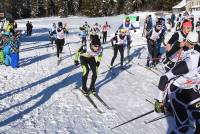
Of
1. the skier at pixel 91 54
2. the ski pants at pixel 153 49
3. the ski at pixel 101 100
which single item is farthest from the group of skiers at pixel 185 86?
the ski pants at pixel 153 49

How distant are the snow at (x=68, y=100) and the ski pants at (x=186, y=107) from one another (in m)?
2.09

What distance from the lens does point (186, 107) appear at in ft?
19.9

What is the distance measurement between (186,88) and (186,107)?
0.97ft

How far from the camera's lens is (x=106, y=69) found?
52.4ft

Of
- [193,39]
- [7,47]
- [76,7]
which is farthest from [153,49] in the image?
[76,7]

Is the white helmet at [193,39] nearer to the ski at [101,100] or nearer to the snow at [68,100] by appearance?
the snow at [68,100]

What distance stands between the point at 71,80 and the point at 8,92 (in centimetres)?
263

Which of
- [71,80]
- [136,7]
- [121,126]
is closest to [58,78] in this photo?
[71,80]

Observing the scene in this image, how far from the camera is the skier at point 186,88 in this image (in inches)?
224

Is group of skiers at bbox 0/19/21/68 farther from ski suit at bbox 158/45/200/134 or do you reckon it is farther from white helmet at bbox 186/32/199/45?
white helmet at bbox 186/32/199/45

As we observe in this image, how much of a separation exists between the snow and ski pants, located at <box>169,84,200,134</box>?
2.09 metres

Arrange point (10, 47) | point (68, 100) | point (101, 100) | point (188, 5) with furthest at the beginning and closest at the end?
point (188, 5) → point (10, 47) → point (68, 100) → point (101, 100)

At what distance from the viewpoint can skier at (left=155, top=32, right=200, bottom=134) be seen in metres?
5.69

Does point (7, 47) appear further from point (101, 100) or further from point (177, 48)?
point (177, 48)
